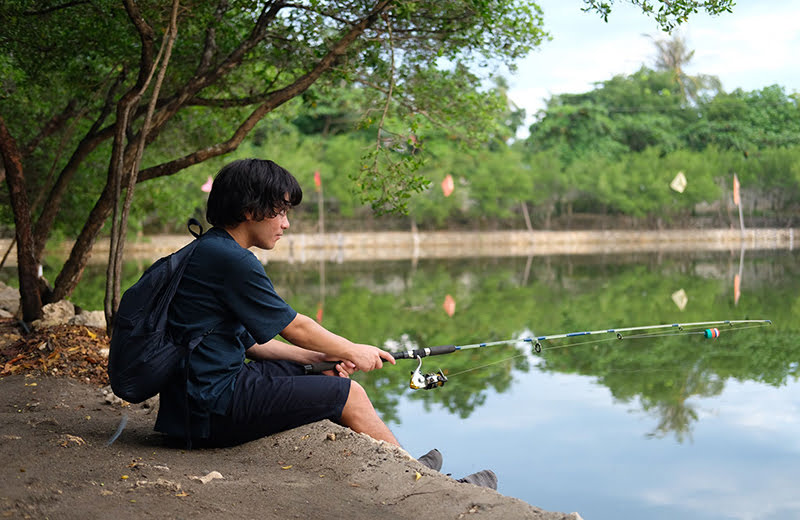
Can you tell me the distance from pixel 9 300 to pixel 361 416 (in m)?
8.68

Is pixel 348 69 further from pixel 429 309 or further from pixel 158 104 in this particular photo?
pixel 429 309

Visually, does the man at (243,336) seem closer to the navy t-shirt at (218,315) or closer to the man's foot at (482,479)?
the navy t-shirt at (218,315)

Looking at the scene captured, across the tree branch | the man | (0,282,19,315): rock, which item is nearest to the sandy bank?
the man

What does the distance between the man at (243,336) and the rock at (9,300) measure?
685cm

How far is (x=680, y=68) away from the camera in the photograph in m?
56.0

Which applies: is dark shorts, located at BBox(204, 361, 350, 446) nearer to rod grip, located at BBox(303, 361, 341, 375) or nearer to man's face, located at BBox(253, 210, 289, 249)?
rod grip, located at BBox(303, 361, 341, 375)

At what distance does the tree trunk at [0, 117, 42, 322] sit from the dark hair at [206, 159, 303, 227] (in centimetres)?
378

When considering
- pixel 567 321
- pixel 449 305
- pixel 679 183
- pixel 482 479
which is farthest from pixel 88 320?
pixel 679 183

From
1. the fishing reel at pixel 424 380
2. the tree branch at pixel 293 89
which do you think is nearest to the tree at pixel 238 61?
the tree branch at pixel 293 89

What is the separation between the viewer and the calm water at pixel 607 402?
4.80 m

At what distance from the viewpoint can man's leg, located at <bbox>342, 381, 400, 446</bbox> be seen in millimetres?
3367

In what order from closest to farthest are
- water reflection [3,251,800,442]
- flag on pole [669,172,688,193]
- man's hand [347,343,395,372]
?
man's hand [347,343,395,372], water reflection [3,251,800,442], flag on pole [669,172,688,193]

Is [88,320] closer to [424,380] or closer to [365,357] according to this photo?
[424,380]

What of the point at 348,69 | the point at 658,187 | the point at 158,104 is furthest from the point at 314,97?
the point at 658,187
